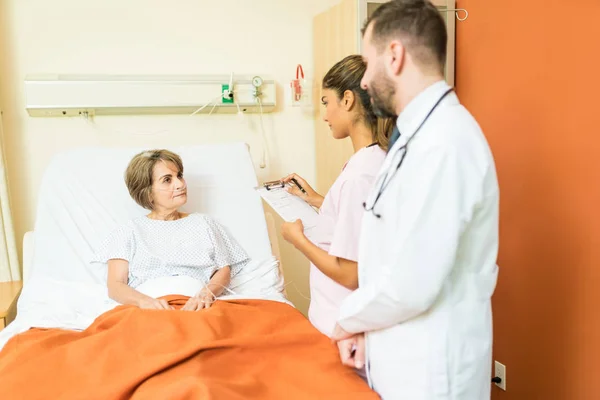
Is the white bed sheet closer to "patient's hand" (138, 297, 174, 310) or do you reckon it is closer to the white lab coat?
"patient's hand" (138, 297, 174, 310)

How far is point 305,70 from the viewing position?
2.78m

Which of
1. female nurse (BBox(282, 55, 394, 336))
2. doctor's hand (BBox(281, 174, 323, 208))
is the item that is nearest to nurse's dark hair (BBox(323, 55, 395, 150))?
female nurse (BBox(282, 55, 394, 336))

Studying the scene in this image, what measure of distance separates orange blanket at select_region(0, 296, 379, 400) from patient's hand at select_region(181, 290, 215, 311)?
6.3 inches

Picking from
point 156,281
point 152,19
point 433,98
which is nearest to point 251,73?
point 152,19

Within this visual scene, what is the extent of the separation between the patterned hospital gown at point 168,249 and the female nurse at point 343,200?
0.55m

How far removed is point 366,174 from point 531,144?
0.86 m

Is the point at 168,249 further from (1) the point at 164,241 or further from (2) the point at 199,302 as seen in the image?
(2) the point at 199,302

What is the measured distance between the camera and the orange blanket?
1.25 meters

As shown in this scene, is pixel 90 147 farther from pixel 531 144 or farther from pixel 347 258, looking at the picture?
pixel 531 144

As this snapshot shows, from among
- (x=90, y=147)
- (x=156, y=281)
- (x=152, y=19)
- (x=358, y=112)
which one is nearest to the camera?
(x=358, y=112)

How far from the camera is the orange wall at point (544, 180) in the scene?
1718 mm

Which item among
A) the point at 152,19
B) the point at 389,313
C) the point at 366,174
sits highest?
the point at 152,19

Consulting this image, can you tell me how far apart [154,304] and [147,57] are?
4.35 feet

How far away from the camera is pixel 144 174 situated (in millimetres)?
2039
